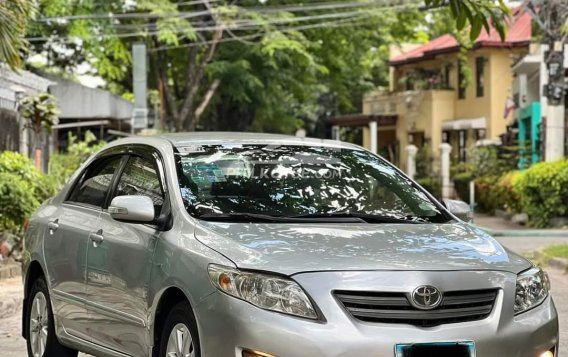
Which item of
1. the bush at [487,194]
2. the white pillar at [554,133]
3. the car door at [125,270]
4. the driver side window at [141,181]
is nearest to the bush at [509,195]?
the bush at [487,194]

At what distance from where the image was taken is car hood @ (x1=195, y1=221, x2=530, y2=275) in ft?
16.6

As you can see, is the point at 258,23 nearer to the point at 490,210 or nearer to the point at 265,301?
the point at 490,210

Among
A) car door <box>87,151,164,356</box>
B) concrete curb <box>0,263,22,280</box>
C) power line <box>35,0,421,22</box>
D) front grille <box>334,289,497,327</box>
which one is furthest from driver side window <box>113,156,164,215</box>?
power line <box>35,0,421,22</box>

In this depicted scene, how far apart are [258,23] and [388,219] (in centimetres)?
2753

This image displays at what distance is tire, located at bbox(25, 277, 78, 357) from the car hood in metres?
2.07

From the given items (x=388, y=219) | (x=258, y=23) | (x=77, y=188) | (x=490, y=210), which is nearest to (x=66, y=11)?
(x=258, y=23)

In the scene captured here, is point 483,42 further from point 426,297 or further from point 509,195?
point 426,297

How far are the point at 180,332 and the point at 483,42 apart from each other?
4024cm

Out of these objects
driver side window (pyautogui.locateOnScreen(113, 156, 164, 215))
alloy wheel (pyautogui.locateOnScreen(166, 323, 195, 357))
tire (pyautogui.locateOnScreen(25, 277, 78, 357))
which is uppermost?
driver side window (pyautogui.locateOnScreen(113, 156, 164, 215))

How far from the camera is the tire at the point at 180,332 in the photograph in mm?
5234

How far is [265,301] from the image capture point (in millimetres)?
4977

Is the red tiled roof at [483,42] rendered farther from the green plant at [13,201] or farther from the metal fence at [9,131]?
the green plant at [13,201]

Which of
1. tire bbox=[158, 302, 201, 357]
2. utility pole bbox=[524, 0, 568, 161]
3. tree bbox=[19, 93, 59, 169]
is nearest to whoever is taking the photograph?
tire bbox=[158, 302, 201, 357]

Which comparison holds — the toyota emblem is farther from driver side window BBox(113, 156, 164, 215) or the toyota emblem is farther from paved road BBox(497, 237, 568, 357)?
paved road BBox(497, 237, 568, 357)
